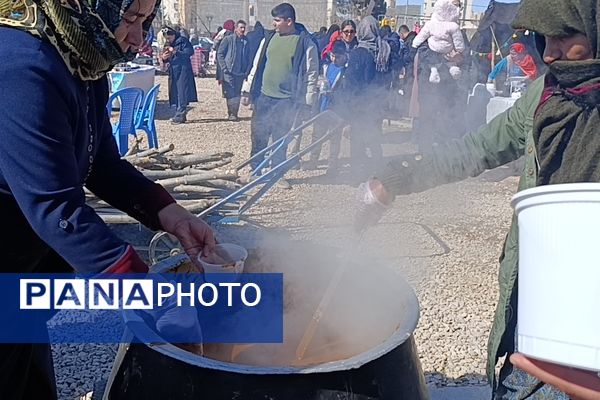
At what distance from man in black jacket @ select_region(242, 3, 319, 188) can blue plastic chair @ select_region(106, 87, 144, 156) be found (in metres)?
1.60

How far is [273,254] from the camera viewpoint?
2.32 meters

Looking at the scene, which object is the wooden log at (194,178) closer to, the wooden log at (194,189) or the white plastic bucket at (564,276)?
the wooden log at (194,189)

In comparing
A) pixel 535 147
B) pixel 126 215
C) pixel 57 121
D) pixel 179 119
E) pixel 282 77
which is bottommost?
pixel 179 119

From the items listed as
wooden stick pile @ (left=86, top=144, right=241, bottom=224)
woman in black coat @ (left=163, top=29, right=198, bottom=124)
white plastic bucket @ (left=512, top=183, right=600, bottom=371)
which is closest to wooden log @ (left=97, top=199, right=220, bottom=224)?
wooden stick pile @ (left=86, top=144, right=241, bottom=224)

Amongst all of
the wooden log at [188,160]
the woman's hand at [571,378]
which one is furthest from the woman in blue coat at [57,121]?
the wooden log at [188,160]

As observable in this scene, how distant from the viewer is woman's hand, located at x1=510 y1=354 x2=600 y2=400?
1.15m

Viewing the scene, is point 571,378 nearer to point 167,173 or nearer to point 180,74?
point 167,173

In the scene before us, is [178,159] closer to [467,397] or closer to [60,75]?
[467,397]

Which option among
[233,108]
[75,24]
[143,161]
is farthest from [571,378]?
[233,108]

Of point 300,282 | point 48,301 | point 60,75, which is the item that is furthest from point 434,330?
point 60,75

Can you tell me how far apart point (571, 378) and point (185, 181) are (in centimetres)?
383

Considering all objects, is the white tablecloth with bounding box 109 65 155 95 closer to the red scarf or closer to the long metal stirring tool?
the red scarf

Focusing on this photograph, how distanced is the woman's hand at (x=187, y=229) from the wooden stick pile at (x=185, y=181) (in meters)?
2.35

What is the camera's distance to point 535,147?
1758 mm
